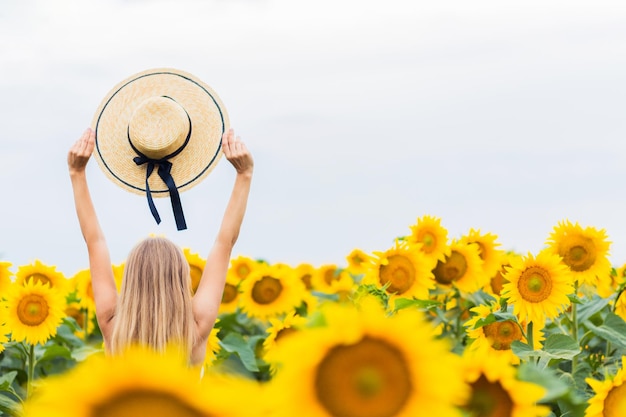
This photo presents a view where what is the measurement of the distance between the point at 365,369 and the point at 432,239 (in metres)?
4.83

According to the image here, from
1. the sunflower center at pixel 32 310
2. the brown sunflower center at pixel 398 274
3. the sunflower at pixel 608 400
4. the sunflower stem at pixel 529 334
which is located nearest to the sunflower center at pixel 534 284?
the sunflower stem at pixel 529 334

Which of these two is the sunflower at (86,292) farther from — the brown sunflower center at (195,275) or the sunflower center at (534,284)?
the sunflower center at (534,284)

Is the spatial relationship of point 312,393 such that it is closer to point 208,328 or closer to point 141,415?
point 141,415

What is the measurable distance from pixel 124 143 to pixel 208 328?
3.94 ft

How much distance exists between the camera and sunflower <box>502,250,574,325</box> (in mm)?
4055

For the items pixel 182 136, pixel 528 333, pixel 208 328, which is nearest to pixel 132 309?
pixel 208 328

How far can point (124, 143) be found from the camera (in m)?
4.15

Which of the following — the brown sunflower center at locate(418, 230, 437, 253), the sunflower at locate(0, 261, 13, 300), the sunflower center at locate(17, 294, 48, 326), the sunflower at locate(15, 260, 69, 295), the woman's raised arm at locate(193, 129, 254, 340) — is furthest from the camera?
the sunflower at locate(15, 260, 69, 295)

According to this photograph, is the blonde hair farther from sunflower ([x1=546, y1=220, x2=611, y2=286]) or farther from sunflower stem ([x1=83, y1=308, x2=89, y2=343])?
sunflower stem ([x1=83, y1=308, x2=89, y2=343])

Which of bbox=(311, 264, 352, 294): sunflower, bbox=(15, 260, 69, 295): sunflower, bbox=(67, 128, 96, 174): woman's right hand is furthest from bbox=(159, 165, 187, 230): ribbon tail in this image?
bbox=(311, 264, 352, 294): sunflower

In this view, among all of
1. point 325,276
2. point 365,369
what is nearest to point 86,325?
point 325,276

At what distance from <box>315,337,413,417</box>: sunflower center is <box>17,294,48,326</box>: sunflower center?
5.41m

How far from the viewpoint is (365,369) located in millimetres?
703

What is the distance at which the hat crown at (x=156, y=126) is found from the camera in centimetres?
397
